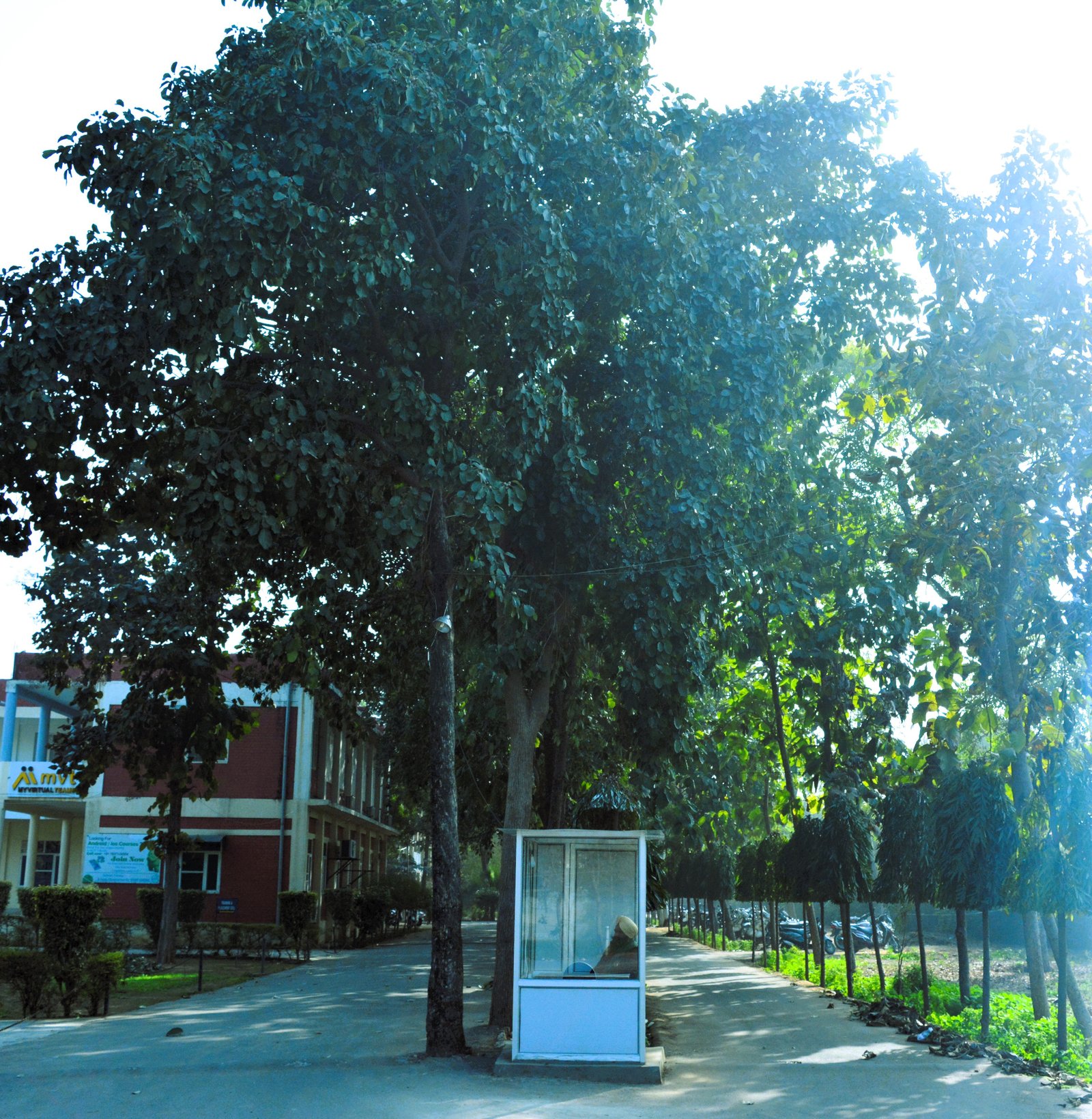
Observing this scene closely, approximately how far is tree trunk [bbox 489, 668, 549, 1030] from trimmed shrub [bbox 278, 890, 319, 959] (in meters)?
16.1

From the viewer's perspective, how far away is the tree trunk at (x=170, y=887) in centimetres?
2492

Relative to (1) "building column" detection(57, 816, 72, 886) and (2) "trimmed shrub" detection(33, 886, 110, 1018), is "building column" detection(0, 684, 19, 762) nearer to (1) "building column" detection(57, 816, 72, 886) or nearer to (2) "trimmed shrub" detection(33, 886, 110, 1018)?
(1) "building column" detection(57, 816, 72, 886)

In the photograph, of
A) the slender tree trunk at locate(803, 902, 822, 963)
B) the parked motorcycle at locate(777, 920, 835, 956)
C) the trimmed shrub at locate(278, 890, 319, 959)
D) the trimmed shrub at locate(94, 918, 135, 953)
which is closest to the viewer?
the slender tree trunk at locate(803, 902, 822, 963)

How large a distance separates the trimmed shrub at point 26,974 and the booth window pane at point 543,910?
7961 millimetres

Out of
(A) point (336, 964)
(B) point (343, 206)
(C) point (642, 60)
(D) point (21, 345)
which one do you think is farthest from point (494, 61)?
(A) point (336, 964)

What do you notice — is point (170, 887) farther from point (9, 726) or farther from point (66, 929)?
point (9, 726)

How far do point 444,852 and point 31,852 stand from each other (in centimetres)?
2971

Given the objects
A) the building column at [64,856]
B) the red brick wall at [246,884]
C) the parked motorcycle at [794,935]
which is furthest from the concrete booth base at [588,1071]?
the building column at [64,856]

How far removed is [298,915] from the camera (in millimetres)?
31250

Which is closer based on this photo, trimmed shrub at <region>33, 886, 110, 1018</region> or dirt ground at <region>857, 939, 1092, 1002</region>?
trimmed shrub at <region>33, 886, 110, 1018</region>

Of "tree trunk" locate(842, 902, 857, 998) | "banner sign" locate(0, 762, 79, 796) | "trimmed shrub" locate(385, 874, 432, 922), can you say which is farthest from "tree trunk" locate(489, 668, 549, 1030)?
"trimmed shrub" locate(385, 874, 432, 922)

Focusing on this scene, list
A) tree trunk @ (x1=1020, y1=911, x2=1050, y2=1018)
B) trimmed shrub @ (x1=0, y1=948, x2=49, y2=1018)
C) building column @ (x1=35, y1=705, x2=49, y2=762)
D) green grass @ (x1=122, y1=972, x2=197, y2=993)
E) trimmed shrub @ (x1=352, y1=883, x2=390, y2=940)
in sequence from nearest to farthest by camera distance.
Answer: tree trunk @ (x1=1020, y1=911, x2=1050, y2=1018), trimmed shrub @ (x1=0, y1=948, x2=49, y2=1018), green grass @ (x1=122, y1=972, x2=197, y2=993), trimmed shrub @ (x1=352, y1=883, x2=390, y2=940), building column @ (x1=35, y1=705, x2=49, y2=762)

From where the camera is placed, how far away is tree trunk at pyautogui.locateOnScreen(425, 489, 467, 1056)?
13.4m

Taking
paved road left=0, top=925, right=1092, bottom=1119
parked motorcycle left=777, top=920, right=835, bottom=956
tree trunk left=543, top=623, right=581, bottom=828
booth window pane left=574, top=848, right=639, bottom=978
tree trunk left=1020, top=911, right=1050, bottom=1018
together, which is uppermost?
tree trunk left=543, top=623, right=581, bottom=828
